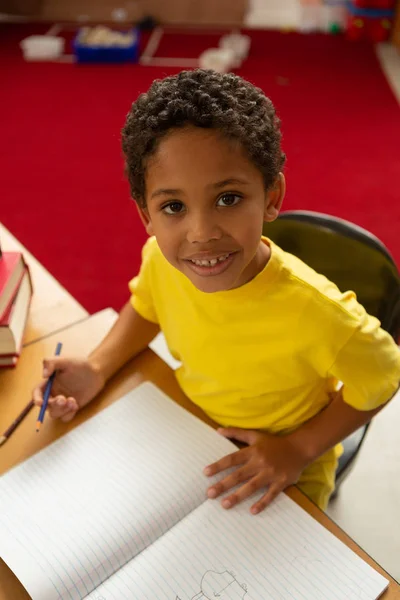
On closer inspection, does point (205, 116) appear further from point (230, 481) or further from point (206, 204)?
point (230, 481)

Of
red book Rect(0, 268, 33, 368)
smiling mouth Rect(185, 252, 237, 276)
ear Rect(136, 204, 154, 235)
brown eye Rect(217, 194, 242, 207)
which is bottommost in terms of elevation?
red book Rect(0, 268, 33, 368)

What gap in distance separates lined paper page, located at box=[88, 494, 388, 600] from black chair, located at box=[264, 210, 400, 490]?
379 mm

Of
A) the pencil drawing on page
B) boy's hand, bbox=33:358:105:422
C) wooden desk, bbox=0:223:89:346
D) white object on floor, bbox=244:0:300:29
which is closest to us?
the pencil drawing on page

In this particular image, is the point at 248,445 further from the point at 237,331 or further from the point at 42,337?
the point at 42,337

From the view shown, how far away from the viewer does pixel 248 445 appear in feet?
2.86

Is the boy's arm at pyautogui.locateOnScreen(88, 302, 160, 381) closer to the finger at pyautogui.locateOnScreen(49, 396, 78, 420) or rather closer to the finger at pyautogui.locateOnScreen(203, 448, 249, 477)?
the finger at pyautogui.locateOnScreen(49, 396, 78, 420)

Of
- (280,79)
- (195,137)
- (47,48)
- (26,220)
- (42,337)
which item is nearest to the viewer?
(195,137)

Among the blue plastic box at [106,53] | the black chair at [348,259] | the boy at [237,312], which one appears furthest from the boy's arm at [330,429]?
the blue plastic box at [106,53]

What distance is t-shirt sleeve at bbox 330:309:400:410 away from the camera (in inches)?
31.5

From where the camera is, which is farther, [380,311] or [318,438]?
[380,311]

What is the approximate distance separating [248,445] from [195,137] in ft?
1.52

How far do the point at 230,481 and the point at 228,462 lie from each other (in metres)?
0.03

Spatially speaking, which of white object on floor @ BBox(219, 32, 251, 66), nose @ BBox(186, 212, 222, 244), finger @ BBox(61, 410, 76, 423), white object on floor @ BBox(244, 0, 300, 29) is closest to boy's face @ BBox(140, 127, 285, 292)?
nose @ BBox(186, 212, 222, 244)

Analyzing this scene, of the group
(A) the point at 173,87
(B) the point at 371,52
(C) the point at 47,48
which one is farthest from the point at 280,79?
(A) the point at 173,87
